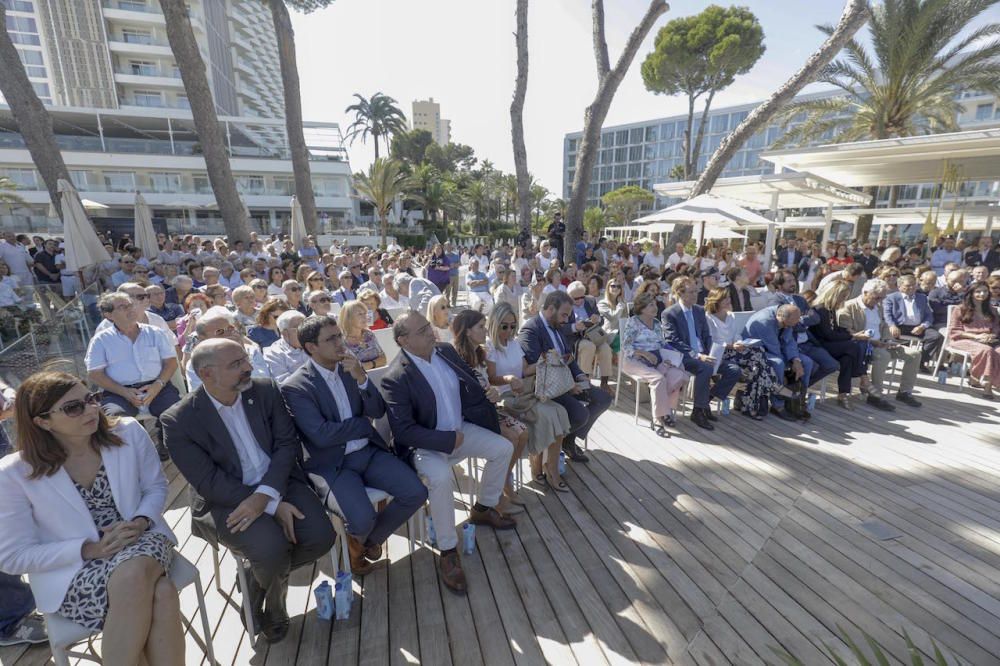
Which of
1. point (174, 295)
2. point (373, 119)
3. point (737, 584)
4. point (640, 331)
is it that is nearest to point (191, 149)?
point (373, 119)

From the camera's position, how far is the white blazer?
1752mm

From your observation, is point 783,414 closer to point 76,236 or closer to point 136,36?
point 76,236

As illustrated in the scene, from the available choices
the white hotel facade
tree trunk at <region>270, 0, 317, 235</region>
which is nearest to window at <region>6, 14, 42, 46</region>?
the white hotel facade

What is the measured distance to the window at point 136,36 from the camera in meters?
35.2

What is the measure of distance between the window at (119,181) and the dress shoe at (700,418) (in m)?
38.7

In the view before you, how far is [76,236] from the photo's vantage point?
295 inches

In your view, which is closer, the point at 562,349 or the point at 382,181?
the point at 562,349

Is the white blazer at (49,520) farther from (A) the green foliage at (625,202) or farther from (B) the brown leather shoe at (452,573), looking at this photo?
(A) the green foliage at (625,202)

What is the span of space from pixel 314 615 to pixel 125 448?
4.10 feet

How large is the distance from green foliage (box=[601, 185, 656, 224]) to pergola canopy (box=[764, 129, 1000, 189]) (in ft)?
133

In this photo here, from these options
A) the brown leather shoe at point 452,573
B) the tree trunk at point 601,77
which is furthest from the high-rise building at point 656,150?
the brown leather shoe at point 452,573

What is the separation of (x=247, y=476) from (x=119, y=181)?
38.4 m

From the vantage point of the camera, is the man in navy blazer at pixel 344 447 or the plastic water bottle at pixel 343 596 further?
the man in navy blazer at pixel 344 447

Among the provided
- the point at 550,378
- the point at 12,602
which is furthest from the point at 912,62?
the point at 12,602
